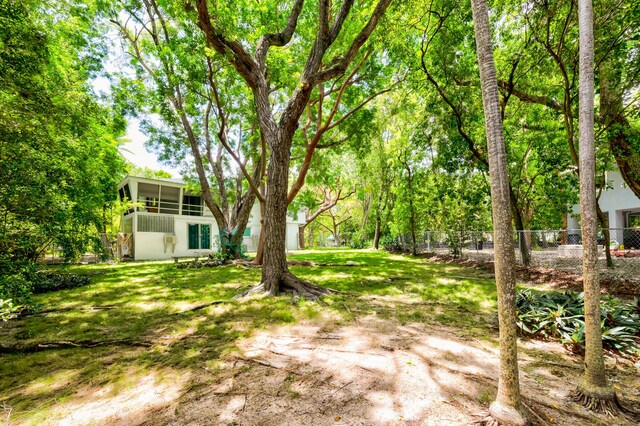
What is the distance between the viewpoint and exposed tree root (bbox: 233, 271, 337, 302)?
564cm

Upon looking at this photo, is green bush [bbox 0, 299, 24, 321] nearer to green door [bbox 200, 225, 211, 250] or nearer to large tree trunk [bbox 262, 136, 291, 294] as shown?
large tree trunk [bbox 262, 136, 291, 294]

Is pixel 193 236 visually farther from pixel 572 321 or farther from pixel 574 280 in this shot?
pixel 572 321

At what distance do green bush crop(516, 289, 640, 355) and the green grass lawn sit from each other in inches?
21.6

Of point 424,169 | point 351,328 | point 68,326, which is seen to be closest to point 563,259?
point 424,169

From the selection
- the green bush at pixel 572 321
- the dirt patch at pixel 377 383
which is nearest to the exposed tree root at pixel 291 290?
the dirt patch at pixel 377 383

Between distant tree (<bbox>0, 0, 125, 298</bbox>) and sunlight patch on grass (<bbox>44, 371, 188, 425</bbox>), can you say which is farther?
distant tree (<bbox>0, 0, 125, 298</bbox>)

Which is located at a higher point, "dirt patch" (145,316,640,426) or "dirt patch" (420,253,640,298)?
"dirt patch" (145,316,640,426)

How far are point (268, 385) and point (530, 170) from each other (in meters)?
13.6

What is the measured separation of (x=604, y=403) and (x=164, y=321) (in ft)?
17.0

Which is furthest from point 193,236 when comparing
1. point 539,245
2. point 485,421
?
point 539,245

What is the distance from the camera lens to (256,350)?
318 centimetres

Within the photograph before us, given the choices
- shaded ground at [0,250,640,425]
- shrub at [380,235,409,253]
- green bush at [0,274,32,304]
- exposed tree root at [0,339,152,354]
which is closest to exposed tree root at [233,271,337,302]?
shaded ground at [0,250,640,425]

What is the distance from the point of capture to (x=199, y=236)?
64.4 feet

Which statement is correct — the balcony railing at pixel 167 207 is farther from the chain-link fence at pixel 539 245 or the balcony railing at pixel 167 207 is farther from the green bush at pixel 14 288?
the green bush at pixel 14 288
